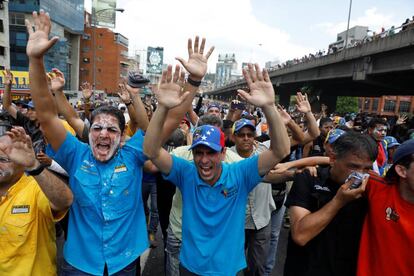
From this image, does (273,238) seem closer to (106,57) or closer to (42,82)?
(42,82)

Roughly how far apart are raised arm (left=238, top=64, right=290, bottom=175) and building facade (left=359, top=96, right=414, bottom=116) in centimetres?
7212

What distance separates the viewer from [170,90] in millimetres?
2334

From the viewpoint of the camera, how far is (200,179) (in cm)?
246

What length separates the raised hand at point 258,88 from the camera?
221 centimetres

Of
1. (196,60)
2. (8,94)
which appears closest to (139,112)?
(196,60)

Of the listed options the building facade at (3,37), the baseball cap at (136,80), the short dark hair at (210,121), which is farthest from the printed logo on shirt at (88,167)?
the building facade at (3,37)

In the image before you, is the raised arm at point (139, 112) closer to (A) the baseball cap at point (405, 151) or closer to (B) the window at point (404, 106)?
(A) the baseball cap at point (405, 151)

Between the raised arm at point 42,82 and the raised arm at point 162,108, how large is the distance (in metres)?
0.63

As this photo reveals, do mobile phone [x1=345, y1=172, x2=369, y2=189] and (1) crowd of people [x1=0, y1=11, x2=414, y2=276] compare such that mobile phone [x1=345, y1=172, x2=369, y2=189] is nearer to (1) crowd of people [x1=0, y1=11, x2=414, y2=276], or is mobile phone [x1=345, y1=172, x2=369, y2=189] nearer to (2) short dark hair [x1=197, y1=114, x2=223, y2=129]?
(1) crowd of people [x1=0, y1=11, x2=414, y2=276]

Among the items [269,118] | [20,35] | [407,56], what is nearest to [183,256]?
[269,118]

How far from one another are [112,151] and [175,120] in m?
0.56

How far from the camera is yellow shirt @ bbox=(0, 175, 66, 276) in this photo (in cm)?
215

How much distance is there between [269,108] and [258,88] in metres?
0.17

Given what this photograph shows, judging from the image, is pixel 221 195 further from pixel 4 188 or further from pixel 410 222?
pixel 4 188
